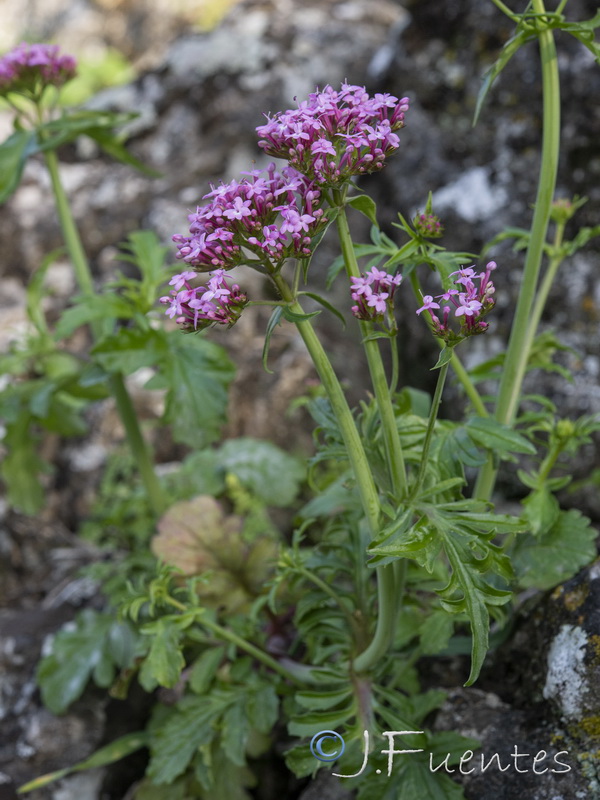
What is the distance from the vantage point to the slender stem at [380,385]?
1780 mm

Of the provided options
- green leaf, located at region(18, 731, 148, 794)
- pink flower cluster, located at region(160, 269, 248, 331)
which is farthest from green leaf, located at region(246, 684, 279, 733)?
pink flower cluster, located at region(160, 269, 248, 331)

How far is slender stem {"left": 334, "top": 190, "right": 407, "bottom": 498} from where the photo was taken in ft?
5.84

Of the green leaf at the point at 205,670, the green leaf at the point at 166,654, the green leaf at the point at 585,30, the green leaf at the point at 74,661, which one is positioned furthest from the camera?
the green leaf at the point at 74,661

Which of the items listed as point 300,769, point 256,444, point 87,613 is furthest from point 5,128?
point 300,769

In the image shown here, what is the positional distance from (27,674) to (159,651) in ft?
4.43

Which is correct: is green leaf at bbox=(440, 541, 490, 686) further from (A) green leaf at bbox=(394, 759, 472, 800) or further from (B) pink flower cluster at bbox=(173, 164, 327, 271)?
(B) pink flower cluster at bbox=(173, 164, 327, 271)

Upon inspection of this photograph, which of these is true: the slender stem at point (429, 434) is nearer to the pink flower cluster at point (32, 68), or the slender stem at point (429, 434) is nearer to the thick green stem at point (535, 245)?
the thick green stem at point (535, 245)

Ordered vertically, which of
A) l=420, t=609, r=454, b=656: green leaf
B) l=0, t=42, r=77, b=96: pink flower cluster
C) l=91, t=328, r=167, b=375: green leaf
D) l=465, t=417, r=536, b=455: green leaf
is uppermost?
l=0, t=42, r=77, b=96: pink flower cluster

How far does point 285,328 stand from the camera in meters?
4.27

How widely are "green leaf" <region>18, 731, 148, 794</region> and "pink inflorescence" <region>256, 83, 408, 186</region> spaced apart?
2.29 m

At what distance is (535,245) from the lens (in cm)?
222

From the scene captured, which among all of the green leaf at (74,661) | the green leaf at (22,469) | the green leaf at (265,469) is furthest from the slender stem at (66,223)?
the green leaf at (74,661)

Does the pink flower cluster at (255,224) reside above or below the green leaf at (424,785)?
above

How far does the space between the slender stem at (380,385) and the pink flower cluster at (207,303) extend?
28 cm
